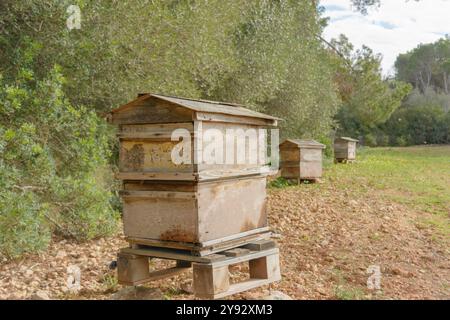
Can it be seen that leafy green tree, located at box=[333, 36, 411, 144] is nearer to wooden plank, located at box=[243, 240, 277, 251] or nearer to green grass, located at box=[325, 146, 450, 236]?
green grass, located at box=[325, 146, 450, 236]

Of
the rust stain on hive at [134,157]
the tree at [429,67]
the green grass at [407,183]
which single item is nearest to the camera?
the rust stain on hive at [134,157]

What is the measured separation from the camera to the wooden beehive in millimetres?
13195

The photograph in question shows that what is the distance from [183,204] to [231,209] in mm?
539

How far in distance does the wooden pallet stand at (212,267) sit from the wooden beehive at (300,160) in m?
8.28

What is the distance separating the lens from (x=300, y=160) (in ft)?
43.1

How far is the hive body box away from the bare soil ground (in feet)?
2.40

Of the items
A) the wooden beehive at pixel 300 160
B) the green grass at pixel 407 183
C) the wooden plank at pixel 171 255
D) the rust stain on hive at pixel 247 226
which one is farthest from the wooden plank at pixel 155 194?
the wooden beehive at pixel 300 160

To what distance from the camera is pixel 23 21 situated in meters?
6.67

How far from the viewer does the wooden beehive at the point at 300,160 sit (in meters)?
13.2

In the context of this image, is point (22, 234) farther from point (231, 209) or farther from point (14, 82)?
point (231, 209)

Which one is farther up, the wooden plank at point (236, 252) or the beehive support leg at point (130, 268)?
the wooden plank at point (236, 252)

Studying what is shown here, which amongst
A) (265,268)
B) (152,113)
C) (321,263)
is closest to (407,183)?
(321,263)

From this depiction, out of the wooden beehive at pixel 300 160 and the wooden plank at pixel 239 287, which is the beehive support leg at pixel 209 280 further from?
the wooden beehive at pixel 300 160

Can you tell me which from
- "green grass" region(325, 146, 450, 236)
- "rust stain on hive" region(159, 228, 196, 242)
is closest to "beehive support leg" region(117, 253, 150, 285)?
"rust stain on hive" region(159, 228, 196, 242)
